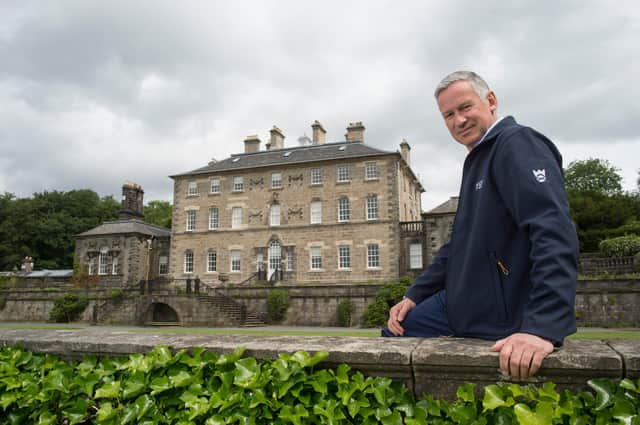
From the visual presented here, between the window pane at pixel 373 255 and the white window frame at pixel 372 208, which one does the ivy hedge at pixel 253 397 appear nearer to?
the window pane at pixel 373 255

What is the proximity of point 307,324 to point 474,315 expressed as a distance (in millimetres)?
23563

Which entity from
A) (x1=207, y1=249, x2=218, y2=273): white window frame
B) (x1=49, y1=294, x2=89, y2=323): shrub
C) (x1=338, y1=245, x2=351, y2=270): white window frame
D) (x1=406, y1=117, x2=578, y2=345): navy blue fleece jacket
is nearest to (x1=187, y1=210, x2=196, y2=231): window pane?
(x1=207, y1=249, x2=218, y2=273): white window frame

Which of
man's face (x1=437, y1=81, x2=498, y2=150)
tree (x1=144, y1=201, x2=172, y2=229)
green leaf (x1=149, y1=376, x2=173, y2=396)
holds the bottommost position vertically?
green leaf (x1=149, y1=376, x2=173, y2=396)

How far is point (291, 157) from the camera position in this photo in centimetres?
3684

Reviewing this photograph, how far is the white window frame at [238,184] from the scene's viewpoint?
36.8 meters

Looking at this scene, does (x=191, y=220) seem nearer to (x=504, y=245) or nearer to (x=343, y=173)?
(x=343, y=173)

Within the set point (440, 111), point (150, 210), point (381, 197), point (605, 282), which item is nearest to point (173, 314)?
point (381, 197)

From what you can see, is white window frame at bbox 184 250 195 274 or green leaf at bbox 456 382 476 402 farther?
white window frame at bbox 184 250 195 274

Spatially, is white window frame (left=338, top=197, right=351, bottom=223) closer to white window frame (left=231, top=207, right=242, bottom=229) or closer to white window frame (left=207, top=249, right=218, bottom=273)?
white window frame (left=231, top=207, right=242, bottom=229)

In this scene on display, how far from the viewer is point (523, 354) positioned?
6.25 ft

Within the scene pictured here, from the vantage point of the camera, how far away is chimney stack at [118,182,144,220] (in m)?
41.9

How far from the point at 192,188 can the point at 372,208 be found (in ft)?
50.1

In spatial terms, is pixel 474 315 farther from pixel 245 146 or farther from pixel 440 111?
pixel 245 146

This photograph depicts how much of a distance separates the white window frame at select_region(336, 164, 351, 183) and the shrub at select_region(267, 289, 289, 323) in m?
11.2
